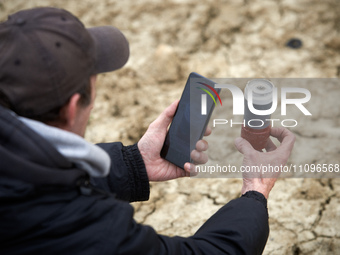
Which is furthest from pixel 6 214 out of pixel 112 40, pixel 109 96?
pixel 109 96

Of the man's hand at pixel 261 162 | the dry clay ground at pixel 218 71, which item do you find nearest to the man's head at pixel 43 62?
the man's hand at pixel 261 162

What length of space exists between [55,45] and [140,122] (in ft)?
4.91

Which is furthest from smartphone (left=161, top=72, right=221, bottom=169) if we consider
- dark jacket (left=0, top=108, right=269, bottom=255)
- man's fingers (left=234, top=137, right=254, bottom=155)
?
dark jacket (left=0, top=108, right=269, bottom=255)

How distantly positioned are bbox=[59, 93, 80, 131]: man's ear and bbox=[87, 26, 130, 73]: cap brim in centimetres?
15

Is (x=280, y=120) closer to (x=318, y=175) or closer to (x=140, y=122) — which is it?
(x=318, y=175)

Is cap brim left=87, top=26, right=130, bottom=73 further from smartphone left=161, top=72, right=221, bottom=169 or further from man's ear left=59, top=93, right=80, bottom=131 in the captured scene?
smartphone left=161, top=72, right=221, bottom=169

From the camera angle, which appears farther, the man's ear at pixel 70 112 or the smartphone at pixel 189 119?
the smartphone at pixel 189 119

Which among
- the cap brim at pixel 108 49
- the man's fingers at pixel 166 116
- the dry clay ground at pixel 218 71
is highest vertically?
the cap brim at pixel 108 49

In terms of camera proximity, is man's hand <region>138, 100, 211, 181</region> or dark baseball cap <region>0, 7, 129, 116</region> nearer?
dark baseball cap <region>0, 7, 129, 116</region>

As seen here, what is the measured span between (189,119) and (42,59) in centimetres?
78

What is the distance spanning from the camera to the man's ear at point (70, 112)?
1.13m

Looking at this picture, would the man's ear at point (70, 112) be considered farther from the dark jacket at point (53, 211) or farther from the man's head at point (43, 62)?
the dark jacket at point (53, 211)

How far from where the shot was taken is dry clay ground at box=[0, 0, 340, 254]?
201 cm

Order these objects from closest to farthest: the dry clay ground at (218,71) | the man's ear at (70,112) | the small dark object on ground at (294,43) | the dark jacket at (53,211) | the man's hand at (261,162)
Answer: the dark jacket at (53,211), the man's ear at (70,112), the man's hand at (261,162), the dry clay ground at (218,71), the small dark object on ground at (294,43)
